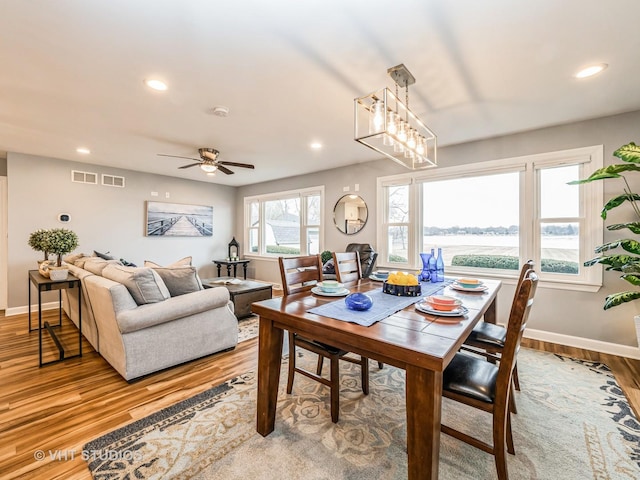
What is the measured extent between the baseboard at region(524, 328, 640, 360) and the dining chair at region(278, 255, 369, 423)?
8.20ft

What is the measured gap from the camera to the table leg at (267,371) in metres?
1.65

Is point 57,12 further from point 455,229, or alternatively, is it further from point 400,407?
point 455,229

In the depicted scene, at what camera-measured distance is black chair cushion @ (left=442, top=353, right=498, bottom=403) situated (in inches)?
52.7

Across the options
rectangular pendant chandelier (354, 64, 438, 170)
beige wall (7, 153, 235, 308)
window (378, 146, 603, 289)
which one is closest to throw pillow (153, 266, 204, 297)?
rectangular pendant chandelier (354, 64, 438, 170)

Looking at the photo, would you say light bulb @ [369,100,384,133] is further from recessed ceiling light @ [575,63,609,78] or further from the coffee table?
the coffee table

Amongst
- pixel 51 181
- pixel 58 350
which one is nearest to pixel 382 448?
pixel 58 350

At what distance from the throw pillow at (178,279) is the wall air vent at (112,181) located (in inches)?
145

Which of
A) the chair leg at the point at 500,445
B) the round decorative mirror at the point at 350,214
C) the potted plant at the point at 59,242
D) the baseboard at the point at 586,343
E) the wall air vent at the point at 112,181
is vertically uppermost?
the wall air vent at the point at 112,181

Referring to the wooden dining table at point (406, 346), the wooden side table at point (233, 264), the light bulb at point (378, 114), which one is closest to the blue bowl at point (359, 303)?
the wooden dining table at point (406, 346)

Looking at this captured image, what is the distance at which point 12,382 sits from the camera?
231cm

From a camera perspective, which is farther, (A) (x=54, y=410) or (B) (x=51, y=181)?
(B) (x=51, y=181)

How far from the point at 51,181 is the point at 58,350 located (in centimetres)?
318

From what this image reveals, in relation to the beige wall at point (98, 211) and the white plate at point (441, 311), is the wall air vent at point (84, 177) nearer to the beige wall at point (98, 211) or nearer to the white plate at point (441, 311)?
the beige wall at point (98, 211)

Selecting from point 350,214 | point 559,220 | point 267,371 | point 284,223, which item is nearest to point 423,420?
point 267,371
